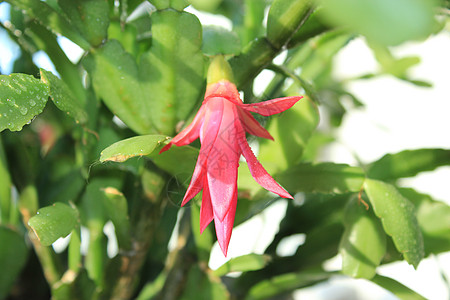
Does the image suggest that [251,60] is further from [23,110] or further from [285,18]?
[23,110]

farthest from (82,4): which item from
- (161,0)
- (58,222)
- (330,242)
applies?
(330,242)

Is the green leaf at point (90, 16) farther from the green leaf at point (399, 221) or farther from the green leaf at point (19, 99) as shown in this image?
the green leaf at point (399, 221)

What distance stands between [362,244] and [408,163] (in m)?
0.14

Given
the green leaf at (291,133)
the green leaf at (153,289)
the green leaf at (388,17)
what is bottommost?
the green leaf at (153,289)

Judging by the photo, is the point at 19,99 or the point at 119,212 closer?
the point at 19,99

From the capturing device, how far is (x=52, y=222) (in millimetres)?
388

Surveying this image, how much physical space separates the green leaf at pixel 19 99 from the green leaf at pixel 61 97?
1 centimetres

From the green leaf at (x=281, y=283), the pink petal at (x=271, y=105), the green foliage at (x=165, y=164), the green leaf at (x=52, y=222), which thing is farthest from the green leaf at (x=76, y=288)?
the pink petal at (x=271, y=105)

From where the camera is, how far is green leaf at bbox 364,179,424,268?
420 mm

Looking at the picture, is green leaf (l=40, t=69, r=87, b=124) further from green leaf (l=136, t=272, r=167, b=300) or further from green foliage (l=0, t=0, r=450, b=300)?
green leaf (l=136, t=272, r=167, b=300)

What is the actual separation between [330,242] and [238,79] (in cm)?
29

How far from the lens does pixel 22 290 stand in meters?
0.66

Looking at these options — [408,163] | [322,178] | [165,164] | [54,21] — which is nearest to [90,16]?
[54,21]

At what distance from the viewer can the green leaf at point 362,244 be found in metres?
0.45
